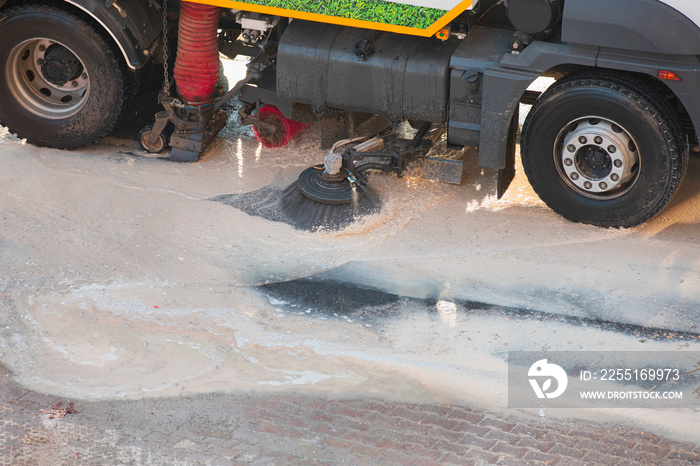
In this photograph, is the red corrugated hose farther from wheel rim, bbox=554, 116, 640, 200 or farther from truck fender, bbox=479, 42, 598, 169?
wheel rim, bbox=554, 116, 640, 200

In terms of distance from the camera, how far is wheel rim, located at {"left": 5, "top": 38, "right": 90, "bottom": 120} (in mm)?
6551

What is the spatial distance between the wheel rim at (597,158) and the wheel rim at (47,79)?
12.8ft

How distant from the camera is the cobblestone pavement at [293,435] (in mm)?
3906

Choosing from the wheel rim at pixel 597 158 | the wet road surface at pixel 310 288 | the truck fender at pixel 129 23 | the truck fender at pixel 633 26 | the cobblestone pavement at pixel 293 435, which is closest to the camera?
the cobblestone pavement at pixel 293 435

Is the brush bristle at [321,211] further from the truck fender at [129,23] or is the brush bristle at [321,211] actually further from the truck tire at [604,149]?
the truck fender at [129,23]

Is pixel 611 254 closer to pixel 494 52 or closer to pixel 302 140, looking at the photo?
pixel 494 52

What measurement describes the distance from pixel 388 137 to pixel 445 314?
2002mm

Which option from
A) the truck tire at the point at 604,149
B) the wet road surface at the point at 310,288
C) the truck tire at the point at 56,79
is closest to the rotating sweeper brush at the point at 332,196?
the wet road surface at the point at 310,288

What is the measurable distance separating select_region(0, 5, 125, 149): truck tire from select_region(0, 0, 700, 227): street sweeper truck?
12 millimetres

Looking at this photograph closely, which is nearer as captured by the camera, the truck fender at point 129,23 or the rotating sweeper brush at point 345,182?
the rotating sweeper brush at point 345,182

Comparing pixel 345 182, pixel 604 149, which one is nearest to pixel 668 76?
pixel 604 149

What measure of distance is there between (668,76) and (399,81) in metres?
1.90

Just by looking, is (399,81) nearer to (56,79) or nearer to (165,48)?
(165,48)

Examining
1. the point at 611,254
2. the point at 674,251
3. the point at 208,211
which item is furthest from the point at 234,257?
the point at 674,251
